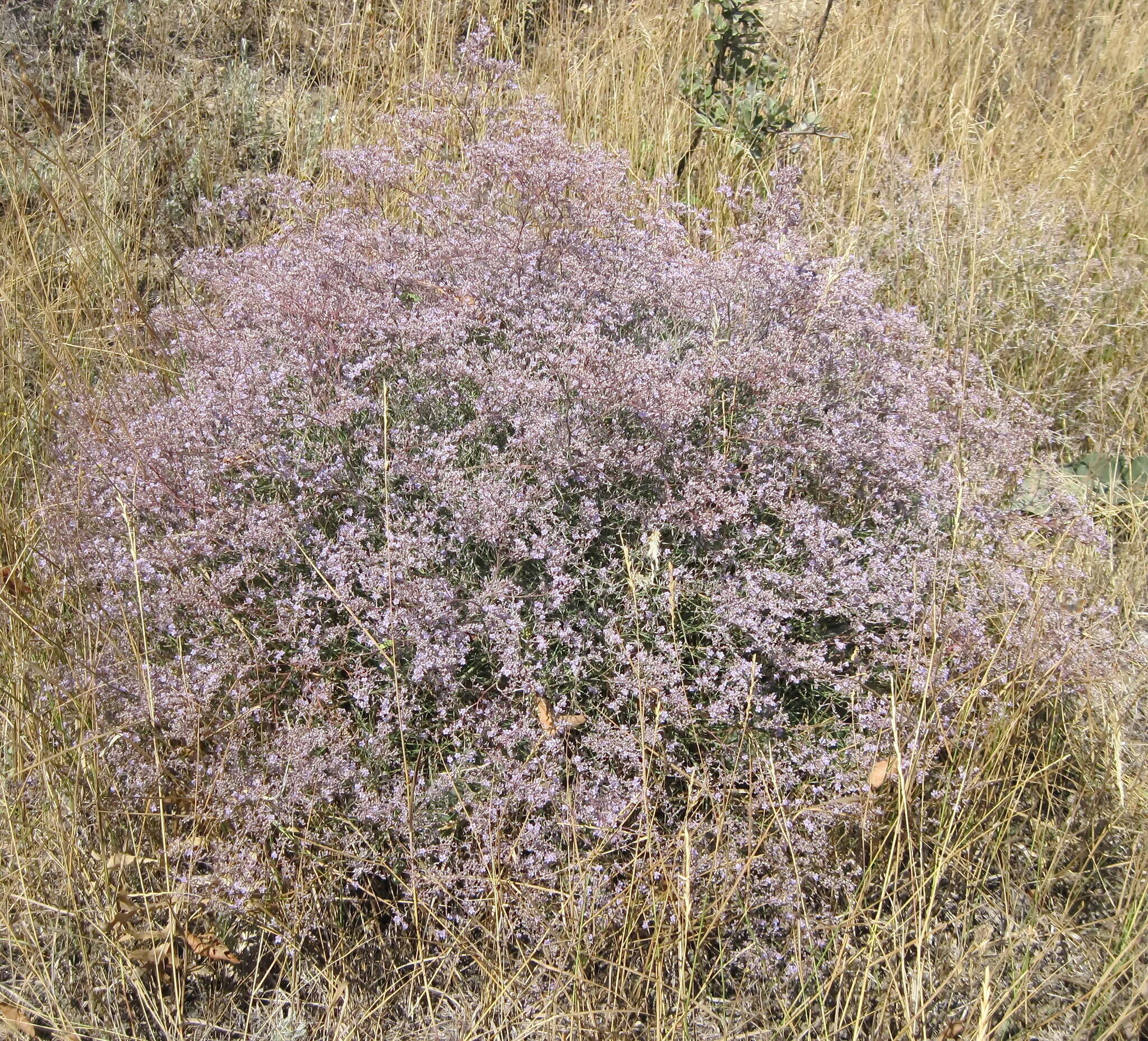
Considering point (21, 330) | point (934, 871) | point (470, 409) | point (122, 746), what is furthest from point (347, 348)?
point (934, 871)

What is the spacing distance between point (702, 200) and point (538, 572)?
2636 mm

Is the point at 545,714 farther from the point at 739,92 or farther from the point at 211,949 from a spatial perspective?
the point at 739,92

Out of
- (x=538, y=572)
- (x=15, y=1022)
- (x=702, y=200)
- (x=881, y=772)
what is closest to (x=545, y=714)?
(x=538, y=572)

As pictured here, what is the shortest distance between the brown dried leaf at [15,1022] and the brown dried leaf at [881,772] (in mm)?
2024

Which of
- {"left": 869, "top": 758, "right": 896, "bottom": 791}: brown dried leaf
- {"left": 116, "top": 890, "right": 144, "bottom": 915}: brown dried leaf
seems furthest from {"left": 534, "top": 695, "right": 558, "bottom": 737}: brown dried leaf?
{"left": 116, "top": 890, "right": 144, "bottom": 915}: brown dried leaf

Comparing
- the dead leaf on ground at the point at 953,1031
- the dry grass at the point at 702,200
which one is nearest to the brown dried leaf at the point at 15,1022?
the dry grass at the point at 702,200

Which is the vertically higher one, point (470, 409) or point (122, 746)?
point (470, 409)

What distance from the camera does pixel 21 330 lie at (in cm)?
368

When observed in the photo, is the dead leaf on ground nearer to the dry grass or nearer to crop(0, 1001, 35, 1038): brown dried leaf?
the dry grass

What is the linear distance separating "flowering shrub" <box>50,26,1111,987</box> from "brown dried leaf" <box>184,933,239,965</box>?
133mm

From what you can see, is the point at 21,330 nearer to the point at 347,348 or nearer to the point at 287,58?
the point at 347,348

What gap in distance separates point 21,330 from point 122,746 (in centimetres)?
206

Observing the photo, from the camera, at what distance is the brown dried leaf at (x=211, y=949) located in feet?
7.47

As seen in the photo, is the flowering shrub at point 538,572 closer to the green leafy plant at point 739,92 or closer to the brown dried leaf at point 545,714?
the brown dried leaf at point 545,714
